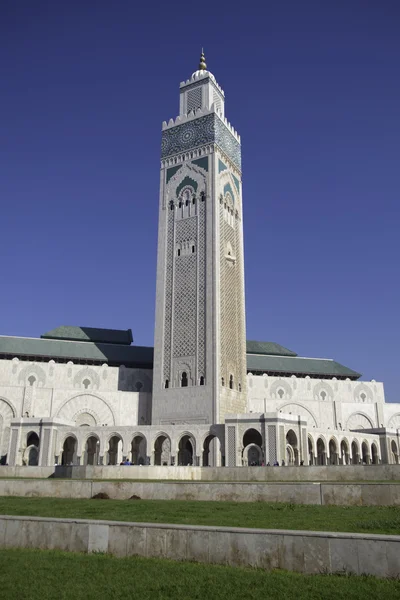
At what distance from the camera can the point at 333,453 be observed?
116 ft

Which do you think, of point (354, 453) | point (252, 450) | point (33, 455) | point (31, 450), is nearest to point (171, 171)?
point (252, 450)

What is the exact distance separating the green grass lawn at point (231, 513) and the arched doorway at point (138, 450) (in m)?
22.8

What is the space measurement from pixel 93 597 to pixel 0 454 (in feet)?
109

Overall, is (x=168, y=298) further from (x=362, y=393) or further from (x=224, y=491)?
(x=224, y=491)

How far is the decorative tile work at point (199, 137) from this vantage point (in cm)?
3872

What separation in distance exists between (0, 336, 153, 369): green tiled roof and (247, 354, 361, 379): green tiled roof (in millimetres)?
8254

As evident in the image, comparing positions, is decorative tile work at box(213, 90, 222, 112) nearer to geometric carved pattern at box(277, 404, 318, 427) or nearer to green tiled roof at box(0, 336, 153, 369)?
green tiled roof at box(0, 336, 153, 369)

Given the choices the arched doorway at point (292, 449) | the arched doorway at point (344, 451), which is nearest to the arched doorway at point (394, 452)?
the arched doorway at point (344, 451)

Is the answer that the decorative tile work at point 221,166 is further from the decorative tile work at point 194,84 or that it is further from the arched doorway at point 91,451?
the arched doorway at point 91,451

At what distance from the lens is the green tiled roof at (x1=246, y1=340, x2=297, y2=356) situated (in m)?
46.9

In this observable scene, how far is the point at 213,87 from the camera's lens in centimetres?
4125

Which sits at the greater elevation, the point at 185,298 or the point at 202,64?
the point at 202,64

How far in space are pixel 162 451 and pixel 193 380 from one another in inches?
194

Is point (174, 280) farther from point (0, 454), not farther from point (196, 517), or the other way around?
point (196, 517)
